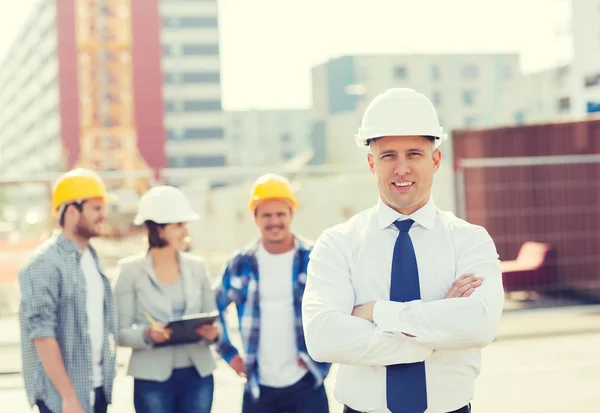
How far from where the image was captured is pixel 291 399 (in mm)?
4590

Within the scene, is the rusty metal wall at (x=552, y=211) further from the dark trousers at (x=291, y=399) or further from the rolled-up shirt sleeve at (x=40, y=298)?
the rolled-up shirt sleeve at (x=40, y=298)

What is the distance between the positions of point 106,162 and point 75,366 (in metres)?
60.8

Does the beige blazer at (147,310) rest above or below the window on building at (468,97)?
below

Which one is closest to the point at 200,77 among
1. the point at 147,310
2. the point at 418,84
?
the point at 418,84

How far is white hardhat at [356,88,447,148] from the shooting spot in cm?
297

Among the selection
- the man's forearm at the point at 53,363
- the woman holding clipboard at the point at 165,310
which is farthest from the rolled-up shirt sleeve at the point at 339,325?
the woman holding clipboard at the point at 165,310

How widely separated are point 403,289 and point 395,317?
12 centimetres

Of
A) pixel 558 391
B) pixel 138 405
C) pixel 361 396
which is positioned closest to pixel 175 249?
pixel 138 405

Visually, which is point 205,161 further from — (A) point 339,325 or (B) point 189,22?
(A) point 339,325

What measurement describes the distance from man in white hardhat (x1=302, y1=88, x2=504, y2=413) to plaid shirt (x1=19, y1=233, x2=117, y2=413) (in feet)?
4.77

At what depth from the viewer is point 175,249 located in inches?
192

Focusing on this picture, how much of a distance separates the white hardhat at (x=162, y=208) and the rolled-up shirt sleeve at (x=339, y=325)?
1.81 meters

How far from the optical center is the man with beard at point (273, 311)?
4.58m

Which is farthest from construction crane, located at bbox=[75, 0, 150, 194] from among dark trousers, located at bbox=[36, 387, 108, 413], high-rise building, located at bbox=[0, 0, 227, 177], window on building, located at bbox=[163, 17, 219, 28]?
dark trousers, located at bbox=[36, 387, 108, 413]
